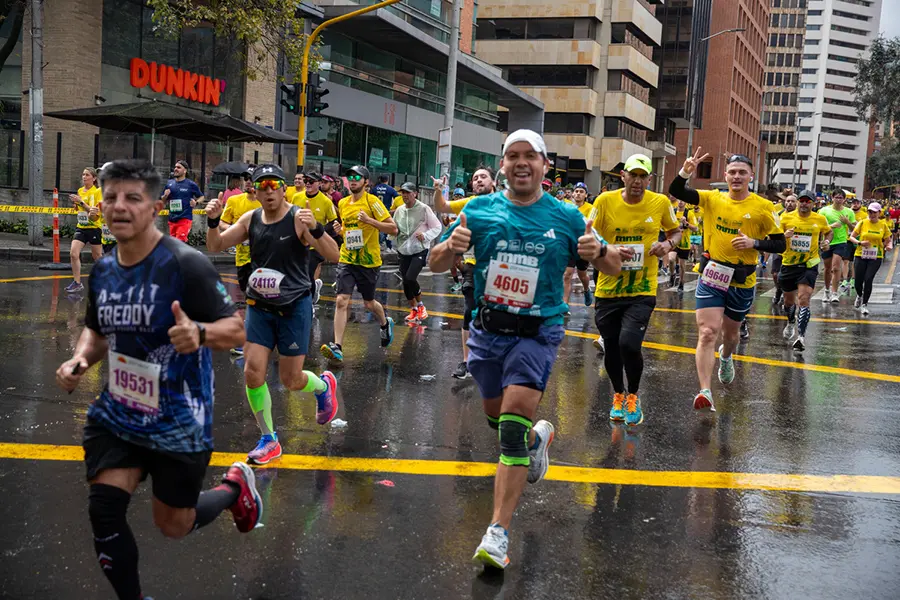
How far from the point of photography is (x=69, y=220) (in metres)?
22.2

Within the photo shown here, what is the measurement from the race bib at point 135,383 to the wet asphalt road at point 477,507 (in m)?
0.87

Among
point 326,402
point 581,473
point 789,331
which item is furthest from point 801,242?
point 326,402

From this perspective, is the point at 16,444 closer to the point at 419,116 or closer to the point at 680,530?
the point at 680,530

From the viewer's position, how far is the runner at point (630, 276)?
700cm

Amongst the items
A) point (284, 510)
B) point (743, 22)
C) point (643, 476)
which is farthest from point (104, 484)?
point (743, 22)

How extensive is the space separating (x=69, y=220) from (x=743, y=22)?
8824cm

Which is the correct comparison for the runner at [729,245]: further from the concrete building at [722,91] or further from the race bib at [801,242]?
the concrete building at [722,91]

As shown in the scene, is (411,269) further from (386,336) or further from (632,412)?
(632,412)

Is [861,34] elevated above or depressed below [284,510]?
above

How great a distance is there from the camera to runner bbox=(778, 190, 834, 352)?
11.6m

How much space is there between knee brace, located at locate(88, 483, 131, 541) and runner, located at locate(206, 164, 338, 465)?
7.92ft

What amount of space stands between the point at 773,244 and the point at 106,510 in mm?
5990

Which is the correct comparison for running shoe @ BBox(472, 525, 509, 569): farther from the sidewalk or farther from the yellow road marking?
the sidewalk

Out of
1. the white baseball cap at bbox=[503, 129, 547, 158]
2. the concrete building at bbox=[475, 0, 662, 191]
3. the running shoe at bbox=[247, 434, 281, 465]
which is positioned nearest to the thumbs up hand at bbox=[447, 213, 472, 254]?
the white baseball cap at bbox=[503, 129, 547, 158]
